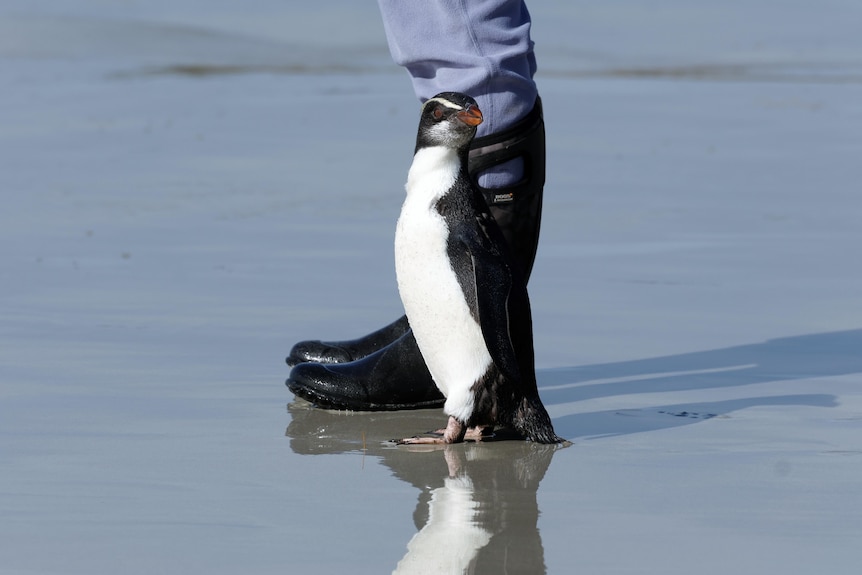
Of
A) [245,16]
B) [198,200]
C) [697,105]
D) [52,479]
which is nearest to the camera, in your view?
[52,479]

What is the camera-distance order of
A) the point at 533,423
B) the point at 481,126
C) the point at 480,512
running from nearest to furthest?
the point at 480,512 < the point at 533,423 < the point at 481,126

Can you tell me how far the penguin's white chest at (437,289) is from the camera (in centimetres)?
336

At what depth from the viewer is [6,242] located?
239 inches

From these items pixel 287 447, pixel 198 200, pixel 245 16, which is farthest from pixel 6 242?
pixel 245 16

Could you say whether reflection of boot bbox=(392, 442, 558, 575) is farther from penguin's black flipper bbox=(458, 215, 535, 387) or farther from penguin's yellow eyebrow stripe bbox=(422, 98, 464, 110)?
penguin's yellow eyebrow stripe bbox=(422, 98, 464, 110)

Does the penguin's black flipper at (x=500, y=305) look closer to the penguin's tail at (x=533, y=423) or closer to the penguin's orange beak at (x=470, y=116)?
the penguin's tail at (x=533, y=423)

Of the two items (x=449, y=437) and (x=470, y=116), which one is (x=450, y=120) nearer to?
(x=470, y=116)

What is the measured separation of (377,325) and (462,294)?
1426mm

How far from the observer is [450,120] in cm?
341

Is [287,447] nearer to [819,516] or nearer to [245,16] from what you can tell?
[819,516]

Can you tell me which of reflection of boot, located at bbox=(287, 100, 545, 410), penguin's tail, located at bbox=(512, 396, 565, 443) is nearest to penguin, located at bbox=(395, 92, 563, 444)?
penguin's tail, located at bbox=(512, 396, 565, 443)

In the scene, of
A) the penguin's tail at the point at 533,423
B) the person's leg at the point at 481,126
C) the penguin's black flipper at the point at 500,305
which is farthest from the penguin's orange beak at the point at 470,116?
the penguin's tail at the point at 533,423

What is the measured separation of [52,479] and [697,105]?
27.0 feet

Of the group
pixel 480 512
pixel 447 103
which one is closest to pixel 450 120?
pixel 447 103
